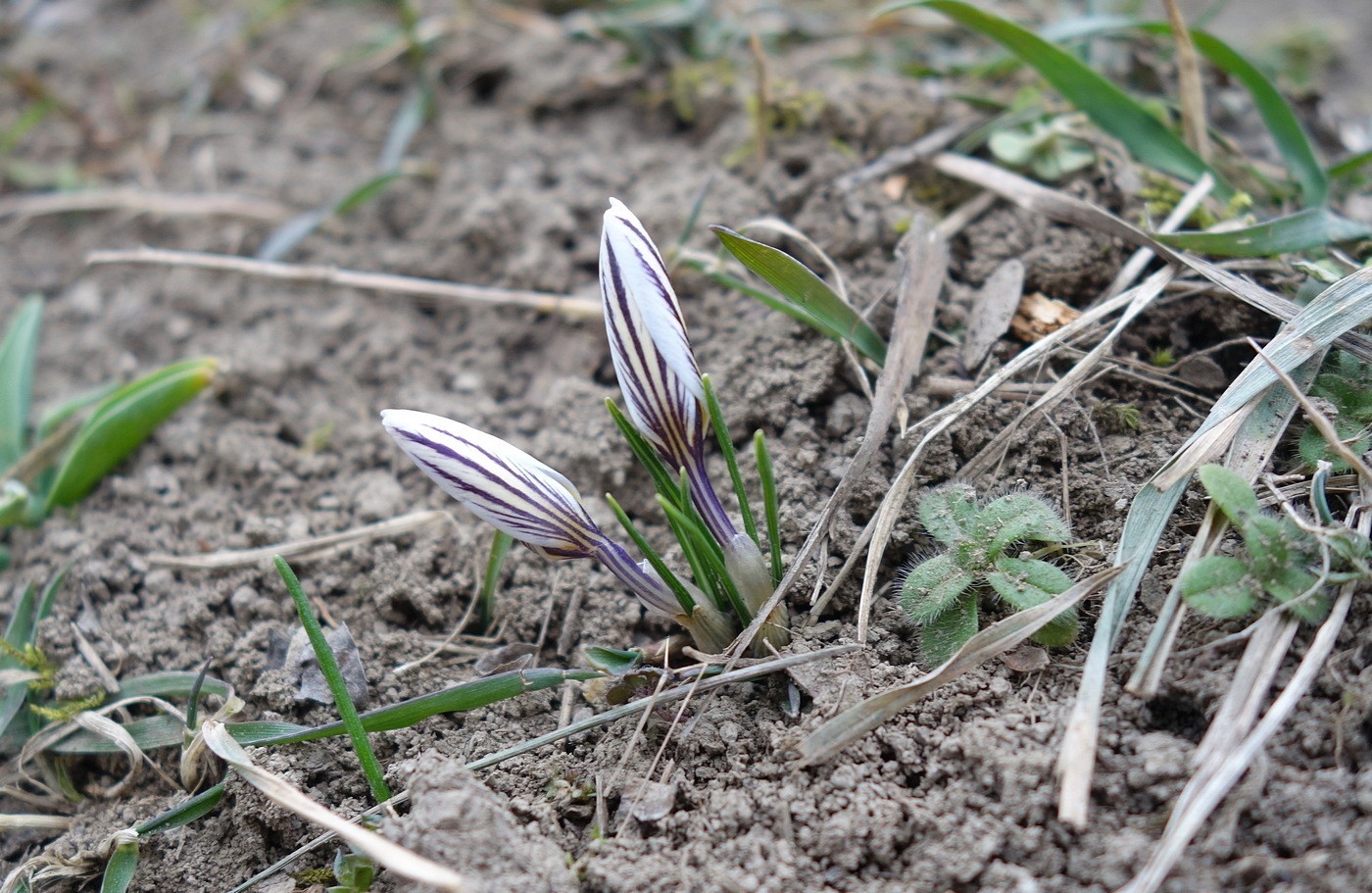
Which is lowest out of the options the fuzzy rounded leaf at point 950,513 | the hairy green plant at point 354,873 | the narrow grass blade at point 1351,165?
the hairy green plant at point 354,873

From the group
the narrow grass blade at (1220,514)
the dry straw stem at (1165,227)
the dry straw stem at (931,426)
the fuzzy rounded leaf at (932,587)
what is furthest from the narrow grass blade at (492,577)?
the dry straw stem at (1165,227)

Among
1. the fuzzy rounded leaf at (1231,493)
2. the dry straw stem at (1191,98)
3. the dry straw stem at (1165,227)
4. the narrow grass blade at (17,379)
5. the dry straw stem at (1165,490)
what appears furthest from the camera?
the narrow grass blade at (17,379)

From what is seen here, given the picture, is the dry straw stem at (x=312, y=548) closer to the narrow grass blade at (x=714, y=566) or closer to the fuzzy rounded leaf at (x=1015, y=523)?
the narrow grass blade at (x=714, y=566)

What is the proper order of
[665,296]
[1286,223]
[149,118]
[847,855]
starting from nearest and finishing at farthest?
1. [847,855]
2. [665,296]
3. [1286,223]
4. [149,118]

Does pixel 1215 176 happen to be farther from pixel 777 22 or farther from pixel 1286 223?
pixel 777 22

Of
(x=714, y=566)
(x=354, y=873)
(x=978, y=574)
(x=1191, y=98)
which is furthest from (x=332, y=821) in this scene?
(x=1191, y=98)

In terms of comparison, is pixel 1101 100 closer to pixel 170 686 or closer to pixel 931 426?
pixel 931 426

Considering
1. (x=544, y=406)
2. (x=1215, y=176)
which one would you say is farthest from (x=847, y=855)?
(x=1215, y=176)
